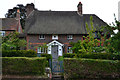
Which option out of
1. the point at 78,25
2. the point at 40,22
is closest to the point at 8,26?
the point at 40,22

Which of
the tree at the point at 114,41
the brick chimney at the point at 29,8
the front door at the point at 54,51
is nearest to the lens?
the tree at the point at 114,41

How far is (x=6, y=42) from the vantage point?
1365cm

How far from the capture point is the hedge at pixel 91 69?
35.9ft

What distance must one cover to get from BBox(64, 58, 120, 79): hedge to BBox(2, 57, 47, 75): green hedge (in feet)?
8.29

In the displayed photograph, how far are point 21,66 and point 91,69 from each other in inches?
236

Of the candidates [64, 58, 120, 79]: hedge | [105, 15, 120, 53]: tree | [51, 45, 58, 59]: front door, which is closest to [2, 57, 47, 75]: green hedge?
[64, 58, 120, 79]: hedge

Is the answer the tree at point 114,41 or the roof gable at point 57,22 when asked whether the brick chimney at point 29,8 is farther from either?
the tree at point 114,41

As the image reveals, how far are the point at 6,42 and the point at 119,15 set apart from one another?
11045 mm

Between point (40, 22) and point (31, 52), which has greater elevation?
point (40, 22)

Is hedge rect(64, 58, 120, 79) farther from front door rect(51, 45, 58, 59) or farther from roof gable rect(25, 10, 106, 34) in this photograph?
roof gable rect(25, 10, 106, 34)

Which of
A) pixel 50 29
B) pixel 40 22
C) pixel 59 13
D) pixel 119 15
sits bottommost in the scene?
pixel 119 15

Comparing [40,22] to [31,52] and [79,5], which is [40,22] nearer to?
[79,5]

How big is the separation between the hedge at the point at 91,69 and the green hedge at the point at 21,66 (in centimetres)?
253

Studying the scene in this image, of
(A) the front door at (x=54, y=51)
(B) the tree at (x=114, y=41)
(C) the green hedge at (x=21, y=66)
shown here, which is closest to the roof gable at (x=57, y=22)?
(A) the front door at (x=54, y=51)
